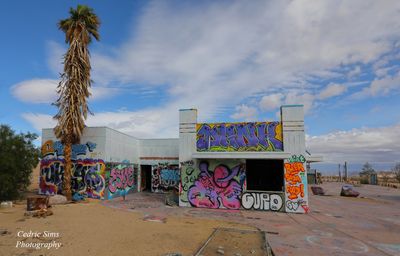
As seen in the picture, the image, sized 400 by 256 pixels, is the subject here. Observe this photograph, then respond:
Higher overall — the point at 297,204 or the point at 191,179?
the point at 191,179

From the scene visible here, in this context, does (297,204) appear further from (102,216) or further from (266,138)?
(102,216)

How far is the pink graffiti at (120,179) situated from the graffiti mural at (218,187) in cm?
645

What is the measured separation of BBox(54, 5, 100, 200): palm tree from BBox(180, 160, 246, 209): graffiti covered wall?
7782 millimetres

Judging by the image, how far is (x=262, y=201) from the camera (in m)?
15.6

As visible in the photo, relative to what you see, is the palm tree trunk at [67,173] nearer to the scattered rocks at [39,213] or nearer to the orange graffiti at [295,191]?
the scattered rocks at [39,213]

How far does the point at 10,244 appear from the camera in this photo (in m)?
Answer: 7.93

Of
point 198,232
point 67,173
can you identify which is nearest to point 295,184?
point 198,232

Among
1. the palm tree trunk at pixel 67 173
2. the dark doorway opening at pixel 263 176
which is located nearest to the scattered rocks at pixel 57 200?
the palm tree trunk at pixel 67 173

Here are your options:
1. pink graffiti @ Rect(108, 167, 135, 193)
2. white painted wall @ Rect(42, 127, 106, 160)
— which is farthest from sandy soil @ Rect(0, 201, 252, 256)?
pink graffiti @ Rect(108, 167, 135, 193)

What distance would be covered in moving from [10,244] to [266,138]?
12.8 metres

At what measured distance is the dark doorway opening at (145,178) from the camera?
26219mm

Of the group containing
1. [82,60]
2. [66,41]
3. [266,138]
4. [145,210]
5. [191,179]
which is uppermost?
[66,41]

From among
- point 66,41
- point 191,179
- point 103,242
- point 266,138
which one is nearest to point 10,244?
point 103,242

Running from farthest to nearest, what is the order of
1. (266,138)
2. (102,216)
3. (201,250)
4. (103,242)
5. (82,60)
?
(82,60)
(266,138)
(102,216)
(103,242)
(201,250)
